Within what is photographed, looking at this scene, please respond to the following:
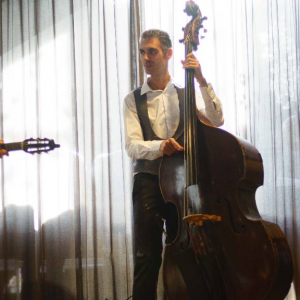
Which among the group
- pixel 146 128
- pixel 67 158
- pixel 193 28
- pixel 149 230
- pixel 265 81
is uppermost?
pixel 193 28

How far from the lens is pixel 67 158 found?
3.57 m

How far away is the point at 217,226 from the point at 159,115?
2.33 ft

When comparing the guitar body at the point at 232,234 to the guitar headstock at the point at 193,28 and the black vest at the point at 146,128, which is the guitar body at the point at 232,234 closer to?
the black vest at the point at 146,128

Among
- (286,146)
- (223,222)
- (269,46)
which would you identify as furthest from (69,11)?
(223,222)

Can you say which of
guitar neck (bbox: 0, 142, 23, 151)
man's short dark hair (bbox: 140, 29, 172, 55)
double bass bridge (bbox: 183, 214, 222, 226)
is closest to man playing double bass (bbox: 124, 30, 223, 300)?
man's short dark hair (bbox: 140, 29, 172, 55)

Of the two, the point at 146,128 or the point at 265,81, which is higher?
the point at 265,81

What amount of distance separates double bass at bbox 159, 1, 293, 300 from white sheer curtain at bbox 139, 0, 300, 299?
0.88 metres

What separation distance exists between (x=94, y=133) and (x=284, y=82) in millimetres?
1216

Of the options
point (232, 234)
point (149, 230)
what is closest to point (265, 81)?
point (149, 230)

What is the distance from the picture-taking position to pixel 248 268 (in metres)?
2.00

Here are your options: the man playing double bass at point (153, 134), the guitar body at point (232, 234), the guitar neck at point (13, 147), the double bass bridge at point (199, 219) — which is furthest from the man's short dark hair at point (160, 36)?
the double bass bridge at point (199, 219)

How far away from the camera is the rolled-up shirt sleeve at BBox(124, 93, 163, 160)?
2.46 meters

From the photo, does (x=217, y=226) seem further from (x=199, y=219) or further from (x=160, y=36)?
(x=160, y=36)

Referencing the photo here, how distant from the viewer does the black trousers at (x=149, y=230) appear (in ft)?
7.75
